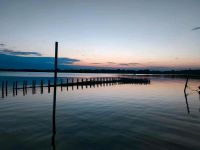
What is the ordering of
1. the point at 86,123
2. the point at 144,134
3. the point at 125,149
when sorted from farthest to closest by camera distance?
the point at 86,123 < the point at 144,134 < the point at 125,149

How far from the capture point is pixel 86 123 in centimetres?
1489

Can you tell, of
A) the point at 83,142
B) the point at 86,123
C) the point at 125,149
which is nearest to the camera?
the point at 125,149

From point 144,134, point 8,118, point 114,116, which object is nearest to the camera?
point 144,134

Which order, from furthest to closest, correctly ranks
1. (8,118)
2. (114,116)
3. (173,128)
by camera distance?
(114,116) → (8,118) → (173,128)

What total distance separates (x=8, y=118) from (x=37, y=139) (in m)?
6.37

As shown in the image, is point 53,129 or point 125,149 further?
point 53,129

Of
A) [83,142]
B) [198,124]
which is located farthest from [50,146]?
[198,124]

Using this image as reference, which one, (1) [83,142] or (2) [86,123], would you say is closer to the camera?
(1) [83,142]

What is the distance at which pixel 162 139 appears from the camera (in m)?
11.5

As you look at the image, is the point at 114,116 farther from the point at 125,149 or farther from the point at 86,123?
the point at 125,149

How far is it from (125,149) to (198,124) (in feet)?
26.8

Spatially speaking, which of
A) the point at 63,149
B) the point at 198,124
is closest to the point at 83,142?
the point at 63,149

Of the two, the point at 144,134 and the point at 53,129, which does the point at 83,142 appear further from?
the point at 144,134

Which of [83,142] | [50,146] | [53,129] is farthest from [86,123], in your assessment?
[50,146]
